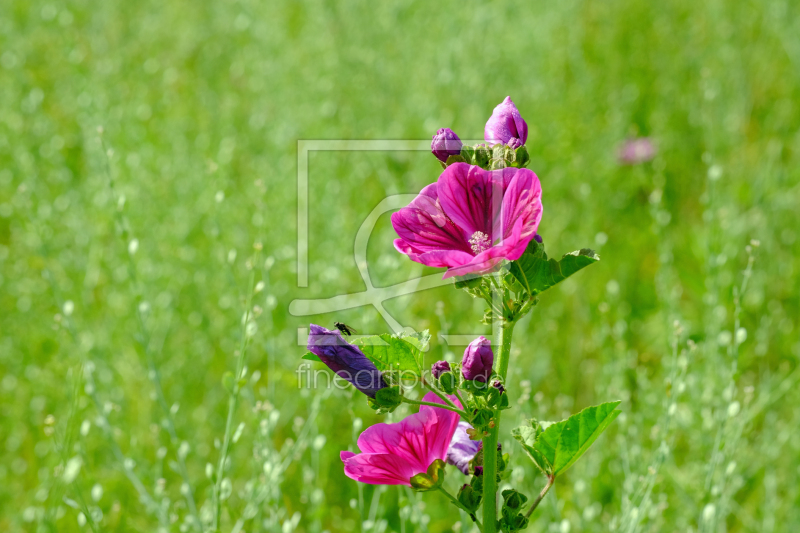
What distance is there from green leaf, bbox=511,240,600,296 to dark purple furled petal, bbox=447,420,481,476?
282mm

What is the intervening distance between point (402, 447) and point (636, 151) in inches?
112

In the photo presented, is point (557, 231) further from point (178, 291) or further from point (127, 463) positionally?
point (127, 463)

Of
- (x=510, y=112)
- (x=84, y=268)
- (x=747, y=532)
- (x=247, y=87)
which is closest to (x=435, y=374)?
(x=510, y=112)

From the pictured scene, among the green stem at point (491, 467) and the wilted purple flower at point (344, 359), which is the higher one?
the wilted purple flower at point (344, 359)

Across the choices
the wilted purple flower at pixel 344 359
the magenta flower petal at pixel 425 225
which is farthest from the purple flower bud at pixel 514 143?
the wilted purple flower at pixel 344 359

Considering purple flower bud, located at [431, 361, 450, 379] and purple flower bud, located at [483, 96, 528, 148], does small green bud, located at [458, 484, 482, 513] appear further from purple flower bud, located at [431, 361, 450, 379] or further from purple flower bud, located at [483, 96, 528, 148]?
purple flower bud, located at [483, 96, 528, 148]

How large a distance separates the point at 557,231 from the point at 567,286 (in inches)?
9.6

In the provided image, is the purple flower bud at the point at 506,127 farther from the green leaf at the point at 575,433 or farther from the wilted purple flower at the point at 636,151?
the wilted purple flower at the point at 636,151

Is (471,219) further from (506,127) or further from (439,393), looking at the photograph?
(439,393)

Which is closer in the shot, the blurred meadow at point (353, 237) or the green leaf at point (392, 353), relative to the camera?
the green leaf at point (392, 353)

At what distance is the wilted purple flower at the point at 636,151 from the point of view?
11.1ft

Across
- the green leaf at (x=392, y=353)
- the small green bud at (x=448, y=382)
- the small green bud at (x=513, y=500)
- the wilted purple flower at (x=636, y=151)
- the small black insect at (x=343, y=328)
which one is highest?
the wilted purple flower at (x=636, y=151)

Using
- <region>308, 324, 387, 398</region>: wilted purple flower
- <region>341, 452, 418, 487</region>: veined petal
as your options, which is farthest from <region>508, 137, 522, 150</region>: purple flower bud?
<region>341, 452, 418, 487</region>: veined petal

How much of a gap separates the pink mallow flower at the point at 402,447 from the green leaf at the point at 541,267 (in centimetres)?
22
